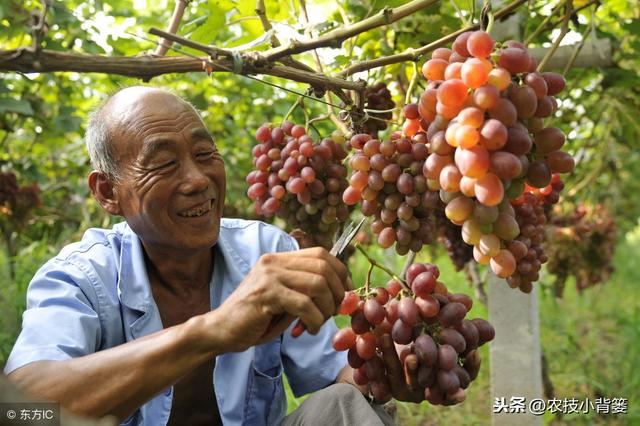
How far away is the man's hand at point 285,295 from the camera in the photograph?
131cm

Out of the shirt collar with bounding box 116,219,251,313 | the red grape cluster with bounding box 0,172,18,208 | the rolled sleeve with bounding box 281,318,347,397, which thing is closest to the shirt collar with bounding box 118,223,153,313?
the shirt collar with bounding box 116,219,251,313

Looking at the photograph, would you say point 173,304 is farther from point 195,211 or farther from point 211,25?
point 211,25

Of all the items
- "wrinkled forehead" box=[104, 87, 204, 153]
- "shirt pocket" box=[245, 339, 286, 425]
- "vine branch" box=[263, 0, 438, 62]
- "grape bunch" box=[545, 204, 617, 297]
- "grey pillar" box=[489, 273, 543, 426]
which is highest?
"vine branch" box=[263, 0, 438, 62]

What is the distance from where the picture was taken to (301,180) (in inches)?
75.7

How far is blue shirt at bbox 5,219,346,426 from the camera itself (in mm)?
1779

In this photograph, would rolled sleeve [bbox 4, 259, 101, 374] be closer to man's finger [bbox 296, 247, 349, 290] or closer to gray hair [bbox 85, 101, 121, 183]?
gray hair [bbox 85, 101, 121, 183]

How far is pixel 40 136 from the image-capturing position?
4.44 meters

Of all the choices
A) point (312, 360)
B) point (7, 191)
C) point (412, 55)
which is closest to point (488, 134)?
point (412, 55)

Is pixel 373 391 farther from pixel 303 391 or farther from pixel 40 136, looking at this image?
pixel 40 136

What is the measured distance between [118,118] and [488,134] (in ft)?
4.11

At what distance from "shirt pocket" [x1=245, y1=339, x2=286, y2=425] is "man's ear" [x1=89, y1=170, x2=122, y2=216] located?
650mm

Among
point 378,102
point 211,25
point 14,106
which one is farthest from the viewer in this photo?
point 14,106

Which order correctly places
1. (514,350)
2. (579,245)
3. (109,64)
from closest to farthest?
(109,64) → (514,350) → (579,245)

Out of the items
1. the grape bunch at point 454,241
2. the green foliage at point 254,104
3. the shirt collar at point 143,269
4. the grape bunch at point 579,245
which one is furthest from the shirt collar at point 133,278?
the grape bunch at point 579,245
